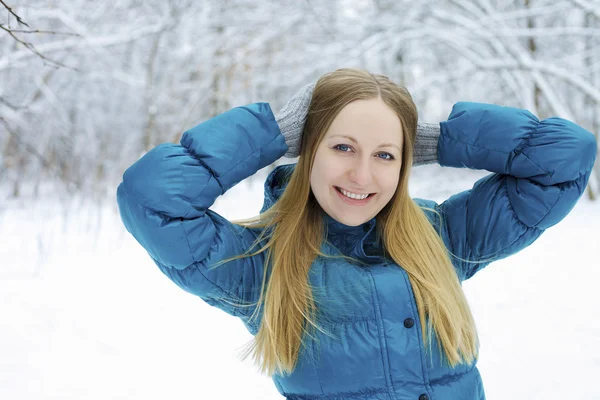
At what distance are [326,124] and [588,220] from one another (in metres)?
5.46

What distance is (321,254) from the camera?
1.46 metres

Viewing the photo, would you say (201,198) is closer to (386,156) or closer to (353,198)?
(353,198)

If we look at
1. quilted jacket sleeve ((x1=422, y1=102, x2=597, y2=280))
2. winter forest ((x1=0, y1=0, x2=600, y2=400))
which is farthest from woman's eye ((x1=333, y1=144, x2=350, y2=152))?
winter forest ((x1=0, y1=0, x2=600, y2=400))

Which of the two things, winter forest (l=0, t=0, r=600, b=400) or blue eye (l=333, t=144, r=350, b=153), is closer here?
blue eye (l=333, t=144, r=350, b=153)

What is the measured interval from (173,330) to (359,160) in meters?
2.27

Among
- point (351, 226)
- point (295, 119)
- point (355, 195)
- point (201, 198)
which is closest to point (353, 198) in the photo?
point (355, 195)

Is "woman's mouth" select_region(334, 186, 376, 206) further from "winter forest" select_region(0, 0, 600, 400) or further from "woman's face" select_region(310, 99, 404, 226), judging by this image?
"winter forest" select_region(0, 0, 600, 400)

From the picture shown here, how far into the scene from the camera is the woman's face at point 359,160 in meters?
1.43

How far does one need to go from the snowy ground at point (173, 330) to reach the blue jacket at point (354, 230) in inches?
52.0

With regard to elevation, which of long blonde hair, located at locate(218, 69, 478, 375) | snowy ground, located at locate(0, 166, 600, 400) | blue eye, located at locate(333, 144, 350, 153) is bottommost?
snowy ground, located at locate(0, 166, 600, 400)

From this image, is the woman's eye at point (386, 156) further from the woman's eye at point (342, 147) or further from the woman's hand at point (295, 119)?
the woman's hand at point (295, 119)

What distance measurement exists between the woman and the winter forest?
0.35 m

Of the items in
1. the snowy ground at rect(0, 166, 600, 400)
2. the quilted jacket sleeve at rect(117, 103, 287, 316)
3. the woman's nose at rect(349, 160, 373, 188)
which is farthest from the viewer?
the snowy ground at rect(0, 166, 600, 400)

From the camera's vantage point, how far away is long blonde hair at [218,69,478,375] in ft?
4.65
